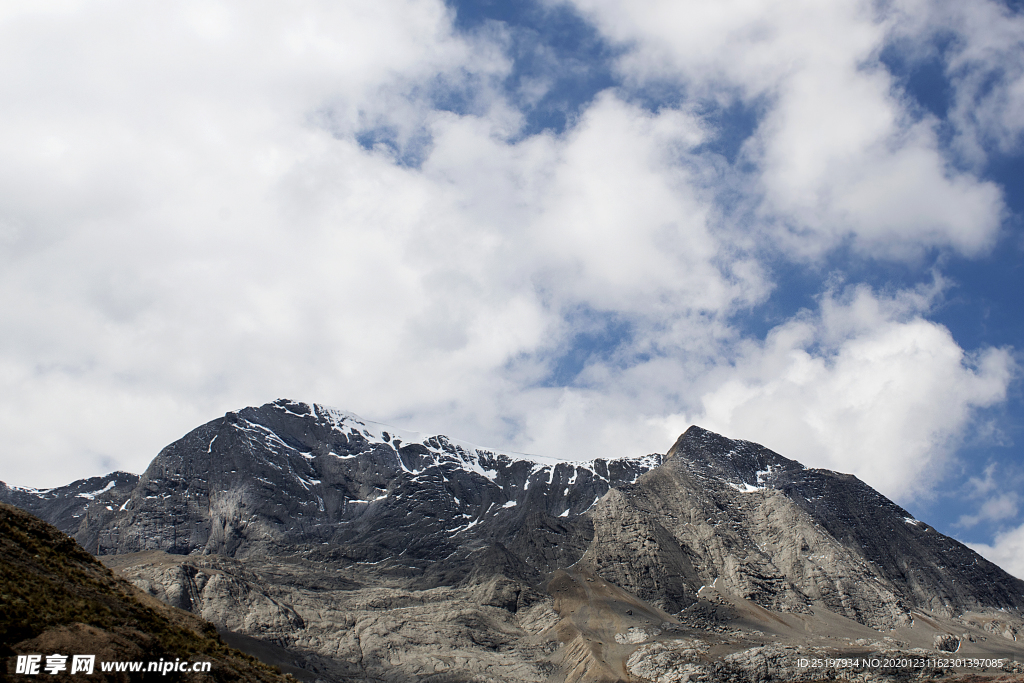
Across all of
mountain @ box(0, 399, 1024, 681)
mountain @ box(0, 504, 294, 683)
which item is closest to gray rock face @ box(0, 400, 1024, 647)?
mountain @ box(0, 399, 1024, 681)

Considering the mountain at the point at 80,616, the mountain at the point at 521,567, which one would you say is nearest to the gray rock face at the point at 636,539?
the mountain at the point at 521,567

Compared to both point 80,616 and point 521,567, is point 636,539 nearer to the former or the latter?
point 521,567

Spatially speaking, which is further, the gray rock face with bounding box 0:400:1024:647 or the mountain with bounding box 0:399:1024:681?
the gray rock face with bounding box 0:400:1024:647

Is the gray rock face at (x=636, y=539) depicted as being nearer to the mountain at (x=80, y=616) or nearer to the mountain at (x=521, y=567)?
the mountain at (x=521, y=567)

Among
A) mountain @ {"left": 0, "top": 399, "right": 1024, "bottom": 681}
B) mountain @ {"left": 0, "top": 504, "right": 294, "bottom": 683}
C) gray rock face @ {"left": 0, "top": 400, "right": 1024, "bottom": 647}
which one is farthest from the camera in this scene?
gray rock face @ {"left": 0, "top": 400, "right": 1024, "bottom": 647}

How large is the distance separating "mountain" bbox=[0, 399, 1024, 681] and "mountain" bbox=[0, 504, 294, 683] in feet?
252

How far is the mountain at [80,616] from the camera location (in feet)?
111

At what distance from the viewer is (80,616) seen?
37625mm

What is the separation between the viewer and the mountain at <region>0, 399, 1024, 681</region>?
132m

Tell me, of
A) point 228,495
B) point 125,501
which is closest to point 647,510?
point 228,495

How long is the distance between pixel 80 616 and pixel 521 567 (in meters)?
145

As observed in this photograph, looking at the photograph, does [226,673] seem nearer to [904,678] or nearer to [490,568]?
[904,678]

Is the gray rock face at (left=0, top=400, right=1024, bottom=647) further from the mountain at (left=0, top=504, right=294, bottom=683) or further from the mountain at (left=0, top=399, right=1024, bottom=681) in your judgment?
the mountain at (left=0, top=504, right=294, bottom=683)

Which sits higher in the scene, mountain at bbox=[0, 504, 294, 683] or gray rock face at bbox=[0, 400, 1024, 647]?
gray rock face at bbox=[0, 400, 1024, 647]
